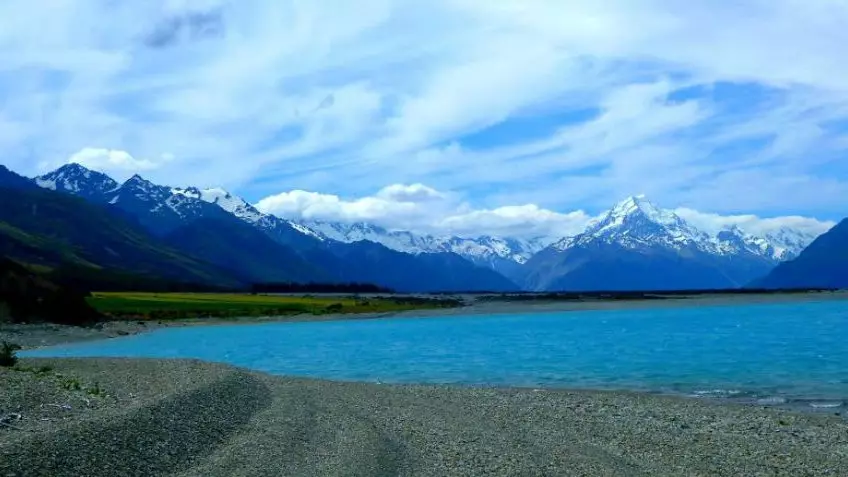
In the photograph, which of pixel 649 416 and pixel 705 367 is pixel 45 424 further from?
pixel 705 367

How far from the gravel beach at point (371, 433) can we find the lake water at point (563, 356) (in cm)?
844

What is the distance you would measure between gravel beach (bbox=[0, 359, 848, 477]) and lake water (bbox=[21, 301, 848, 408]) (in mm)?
8443

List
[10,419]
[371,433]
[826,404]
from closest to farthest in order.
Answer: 1. [10,419]
2. [371,433]
3. [826,404]

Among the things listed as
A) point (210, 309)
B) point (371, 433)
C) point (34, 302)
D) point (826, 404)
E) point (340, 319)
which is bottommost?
point (340, 319)

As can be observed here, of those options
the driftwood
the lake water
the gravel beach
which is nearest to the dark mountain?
the lake water

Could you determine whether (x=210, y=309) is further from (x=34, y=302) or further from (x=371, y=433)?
(x=371, y=433)

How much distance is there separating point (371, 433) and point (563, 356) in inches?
1533

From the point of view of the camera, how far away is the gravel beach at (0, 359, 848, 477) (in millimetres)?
18656

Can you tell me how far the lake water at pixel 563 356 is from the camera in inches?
1678

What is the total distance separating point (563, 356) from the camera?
61750 millimetres

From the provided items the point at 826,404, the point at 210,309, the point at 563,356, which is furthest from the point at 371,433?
the point at 210,309

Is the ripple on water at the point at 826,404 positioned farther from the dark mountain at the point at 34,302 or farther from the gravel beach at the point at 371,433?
the dark mountain at the point at 34,302

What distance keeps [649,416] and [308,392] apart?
A: 15.7 meters

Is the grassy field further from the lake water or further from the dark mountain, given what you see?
the lake water
